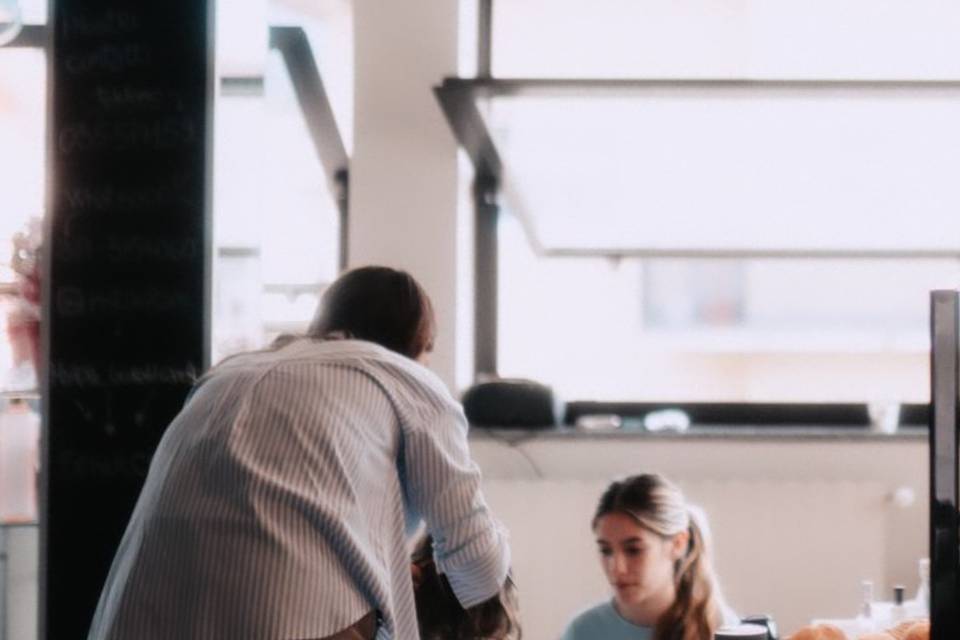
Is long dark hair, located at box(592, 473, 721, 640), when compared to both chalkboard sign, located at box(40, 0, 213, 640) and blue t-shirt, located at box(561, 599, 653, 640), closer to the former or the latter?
blue t-shirt, located at box(561, 599, 653, 640)

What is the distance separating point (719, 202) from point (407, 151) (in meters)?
0.87

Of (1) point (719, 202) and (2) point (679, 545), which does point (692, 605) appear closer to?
(2) point (679, 545)

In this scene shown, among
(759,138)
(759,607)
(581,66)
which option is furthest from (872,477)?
(581,66)

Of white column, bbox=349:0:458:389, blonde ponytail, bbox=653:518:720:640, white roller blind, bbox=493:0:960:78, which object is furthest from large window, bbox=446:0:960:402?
blonde ponytail, bbox=653:518:720:640

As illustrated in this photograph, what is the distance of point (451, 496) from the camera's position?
1.94m

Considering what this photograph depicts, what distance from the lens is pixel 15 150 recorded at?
10.8 ft

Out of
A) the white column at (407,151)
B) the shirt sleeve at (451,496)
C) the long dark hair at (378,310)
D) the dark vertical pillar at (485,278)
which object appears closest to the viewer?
the shirt sleeve at (451,496)

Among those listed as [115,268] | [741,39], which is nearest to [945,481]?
[115,268]

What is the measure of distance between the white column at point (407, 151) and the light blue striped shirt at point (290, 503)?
1984 mm

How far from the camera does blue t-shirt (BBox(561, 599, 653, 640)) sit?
9.55ft

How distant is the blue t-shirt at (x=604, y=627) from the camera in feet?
9.55

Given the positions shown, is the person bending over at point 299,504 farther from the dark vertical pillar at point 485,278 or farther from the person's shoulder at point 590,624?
the dark vertical pillar at point 485,278

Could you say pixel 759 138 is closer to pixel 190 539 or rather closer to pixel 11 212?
pixel 11 212

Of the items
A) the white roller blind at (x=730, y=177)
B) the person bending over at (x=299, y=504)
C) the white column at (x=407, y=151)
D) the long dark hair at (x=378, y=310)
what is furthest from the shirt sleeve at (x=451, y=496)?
the white column at (x=407, y=151)
